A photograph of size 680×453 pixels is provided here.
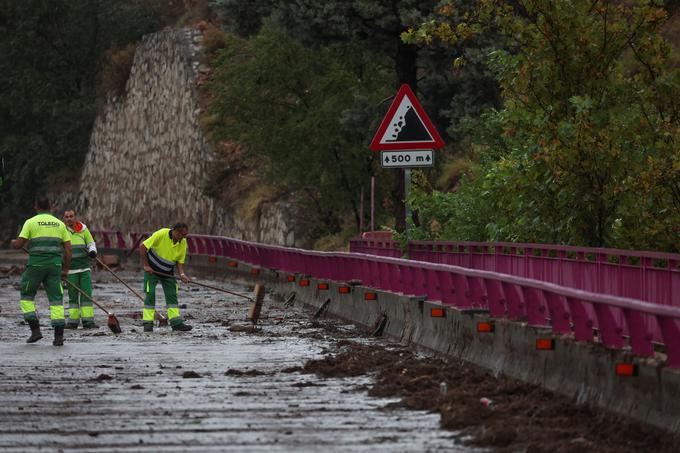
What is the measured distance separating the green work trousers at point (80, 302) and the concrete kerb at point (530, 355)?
144 inches

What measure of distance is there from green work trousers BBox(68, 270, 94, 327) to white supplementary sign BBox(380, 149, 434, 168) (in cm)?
492

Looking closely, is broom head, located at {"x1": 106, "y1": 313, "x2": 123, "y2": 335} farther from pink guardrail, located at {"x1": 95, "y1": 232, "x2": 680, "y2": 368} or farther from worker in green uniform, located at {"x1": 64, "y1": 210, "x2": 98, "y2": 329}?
pink guardrail, located at {"x1": 95, "y1": 232, "x2": 680, "y2": 368}

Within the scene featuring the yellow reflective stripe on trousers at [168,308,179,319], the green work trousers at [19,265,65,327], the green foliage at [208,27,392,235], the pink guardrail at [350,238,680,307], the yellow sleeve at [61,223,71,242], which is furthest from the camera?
the green foliage at [208,27,392,235]

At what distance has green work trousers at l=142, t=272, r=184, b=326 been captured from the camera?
79.0 ft

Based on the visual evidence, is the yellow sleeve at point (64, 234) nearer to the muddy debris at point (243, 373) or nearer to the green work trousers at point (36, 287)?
the green work trousers at point (36, 287)

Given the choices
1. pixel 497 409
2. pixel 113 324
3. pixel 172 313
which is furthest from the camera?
pixel 172 313

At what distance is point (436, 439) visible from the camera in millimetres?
11922

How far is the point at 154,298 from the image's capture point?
23953 mm

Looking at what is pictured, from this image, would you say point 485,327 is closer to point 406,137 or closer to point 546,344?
point 546,344

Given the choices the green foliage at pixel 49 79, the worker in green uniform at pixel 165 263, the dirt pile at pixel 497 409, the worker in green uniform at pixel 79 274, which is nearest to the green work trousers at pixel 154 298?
the worker in green uniform at pixel 165 263

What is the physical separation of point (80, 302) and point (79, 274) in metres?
0.47

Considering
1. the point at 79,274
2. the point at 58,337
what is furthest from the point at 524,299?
the point at 79,274

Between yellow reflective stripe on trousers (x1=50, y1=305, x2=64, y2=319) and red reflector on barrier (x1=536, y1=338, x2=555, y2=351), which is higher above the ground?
red reflector on barrier (x1=536, y1=338, x2=555, y2=351)

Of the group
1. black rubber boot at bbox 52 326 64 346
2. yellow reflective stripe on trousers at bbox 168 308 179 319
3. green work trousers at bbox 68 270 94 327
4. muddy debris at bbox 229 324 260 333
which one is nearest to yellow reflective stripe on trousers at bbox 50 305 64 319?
black rubber boot at bbox 52 326 64 346
